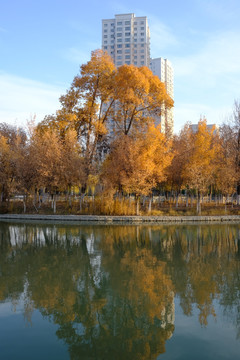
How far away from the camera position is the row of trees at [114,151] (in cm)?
3403

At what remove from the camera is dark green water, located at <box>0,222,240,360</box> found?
6.69m

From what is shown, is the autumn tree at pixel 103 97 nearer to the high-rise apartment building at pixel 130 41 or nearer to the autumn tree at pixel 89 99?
the autumn tree at pixel 89 99

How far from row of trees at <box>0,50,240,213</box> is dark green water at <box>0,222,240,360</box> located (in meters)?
17.6

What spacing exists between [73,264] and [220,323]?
7.28 metres

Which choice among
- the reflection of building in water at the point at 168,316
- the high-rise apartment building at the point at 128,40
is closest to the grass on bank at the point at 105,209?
the reflection of building in water at the point at 168,316

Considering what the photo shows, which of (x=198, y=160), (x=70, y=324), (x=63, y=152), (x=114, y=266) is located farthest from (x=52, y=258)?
(x=198, y=160)

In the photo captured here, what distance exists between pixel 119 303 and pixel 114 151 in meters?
28.0

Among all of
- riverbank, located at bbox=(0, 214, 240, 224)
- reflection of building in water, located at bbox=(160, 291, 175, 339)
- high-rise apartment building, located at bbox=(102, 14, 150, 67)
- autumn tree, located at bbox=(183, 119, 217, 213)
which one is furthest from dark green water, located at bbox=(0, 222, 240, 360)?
high-rise apartment building, located at bbox=(102, 14, 150, 67)

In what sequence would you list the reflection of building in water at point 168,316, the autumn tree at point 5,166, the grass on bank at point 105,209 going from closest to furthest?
the reflection of building in water at point 168,316 < the grass on bank at point 105,209 < the autumn tree at point 5,166

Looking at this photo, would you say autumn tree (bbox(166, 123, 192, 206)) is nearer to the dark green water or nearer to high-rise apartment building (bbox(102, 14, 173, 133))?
the dark green water

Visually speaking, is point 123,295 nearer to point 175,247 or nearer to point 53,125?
point 175,247

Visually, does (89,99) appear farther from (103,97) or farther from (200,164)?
(200,164)

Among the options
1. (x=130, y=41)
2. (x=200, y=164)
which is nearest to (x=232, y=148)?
(x=200, y=164)

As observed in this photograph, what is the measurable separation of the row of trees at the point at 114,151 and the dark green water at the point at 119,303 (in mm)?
17612
